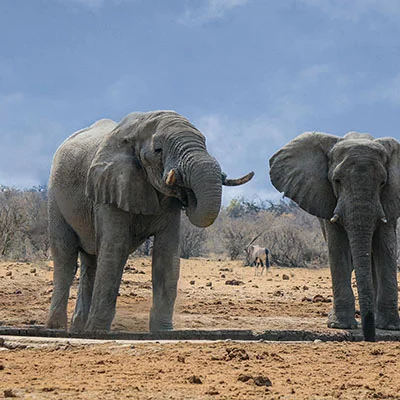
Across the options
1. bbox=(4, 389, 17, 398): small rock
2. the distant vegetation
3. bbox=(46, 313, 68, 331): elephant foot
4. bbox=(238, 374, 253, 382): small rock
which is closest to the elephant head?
bbox=(46, 313, 68, 331): elephant foot

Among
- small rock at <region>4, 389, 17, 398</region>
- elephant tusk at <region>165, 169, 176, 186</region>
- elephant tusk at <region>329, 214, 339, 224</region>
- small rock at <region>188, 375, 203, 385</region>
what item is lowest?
small rock at <region>4, 389, 17, 398</region>

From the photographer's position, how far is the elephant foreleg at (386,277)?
26.7 feet

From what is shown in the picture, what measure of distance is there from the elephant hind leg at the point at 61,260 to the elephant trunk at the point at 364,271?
10.2ft

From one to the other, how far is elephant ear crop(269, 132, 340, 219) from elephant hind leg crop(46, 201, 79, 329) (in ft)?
8.28

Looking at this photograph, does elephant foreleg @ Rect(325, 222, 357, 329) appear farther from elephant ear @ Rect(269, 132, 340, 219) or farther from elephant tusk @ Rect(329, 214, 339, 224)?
elephant tusk @ Rect(329, 214, 339, 224)

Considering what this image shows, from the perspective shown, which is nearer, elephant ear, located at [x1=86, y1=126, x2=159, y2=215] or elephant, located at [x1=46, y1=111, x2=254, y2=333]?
elephant, located at [x1=46, y1=111, x2=254, y2=333]

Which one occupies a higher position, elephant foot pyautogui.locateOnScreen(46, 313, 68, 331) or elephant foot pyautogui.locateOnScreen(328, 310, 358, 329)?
elephant foot pyautogui.locateOnScreen(328, 310, 358, 329)

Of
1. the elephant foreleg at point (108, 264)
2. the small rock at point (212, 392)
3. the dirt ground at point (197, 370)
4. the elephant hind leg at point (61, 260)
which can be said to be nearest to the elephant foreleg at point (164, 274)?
the elephant foreleg at point (108, 264)

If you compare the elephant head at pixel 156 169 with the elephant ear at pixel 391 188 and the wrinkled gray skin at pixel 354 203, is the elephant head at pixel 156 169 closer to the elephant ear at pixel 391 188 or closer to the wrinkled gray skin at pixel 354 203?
the wrinkled gray skin at pixel 354 203

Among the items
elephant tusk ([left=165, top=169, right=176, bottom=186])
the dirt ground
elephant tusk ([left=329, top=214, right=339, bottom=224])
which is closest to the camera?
the dirt ground

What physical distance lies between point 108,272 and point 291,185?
2.76m

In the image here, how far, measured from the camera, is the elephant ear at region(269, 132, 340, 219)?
863 centimetres

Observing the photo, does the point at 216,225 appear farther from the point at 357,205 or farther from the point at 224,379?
the point at 224,379

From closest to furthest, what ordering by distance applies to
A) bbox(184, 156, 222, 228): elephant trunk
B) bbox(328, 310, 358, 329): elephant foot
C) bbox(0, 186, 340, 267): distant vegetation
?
1. bbox(184, 156, 222, 228): elephant trunk
2. bbox(328, 310, 358, 329): elephant foot
3. bbox(0, 186, 340, 267): distant vegetation
